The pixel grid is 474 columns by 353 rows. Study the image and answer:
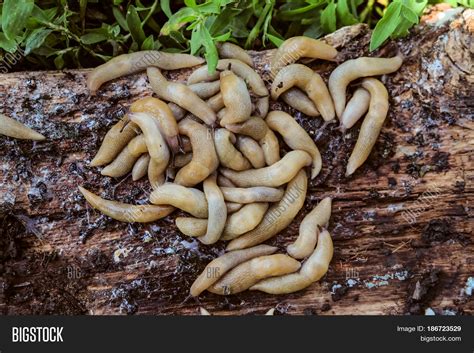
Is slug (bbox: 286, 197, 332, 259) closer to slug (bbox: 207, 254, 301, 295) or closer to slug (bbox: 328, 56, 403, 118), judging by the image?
slug (bbox: 207, 254, 301, 295)

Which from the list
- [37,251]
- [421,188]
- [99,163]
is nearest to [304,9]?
[421,188]

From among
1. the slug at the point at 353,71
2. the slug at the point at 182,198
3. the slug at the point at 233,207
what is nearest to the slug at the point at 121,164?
the slug at the point at 182,198

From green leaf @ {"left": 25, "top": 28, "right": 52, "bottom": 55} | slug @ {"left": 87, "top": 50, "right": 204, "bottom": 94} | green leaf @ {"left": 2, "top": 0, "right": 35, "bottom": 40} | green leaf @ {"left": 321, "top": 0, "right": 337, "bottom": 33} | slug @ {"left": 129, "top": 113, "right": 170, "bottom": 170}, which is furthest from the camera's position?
green leaf @ {"left": 321, "top": 0, "right": 337, "bottom": 33}

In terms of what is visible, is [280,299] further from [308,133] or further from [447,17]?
[447,17]

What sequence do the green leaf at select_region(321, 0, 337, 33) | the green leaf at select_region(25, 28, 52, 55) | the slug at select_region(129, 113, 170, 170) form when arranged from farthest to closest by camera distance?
the green leaf at select_region(321, 0, 337, 33) < the green leaf at select_region(25, 28, 52, 55) < the slug at select_region(129, 113, 170, 170)

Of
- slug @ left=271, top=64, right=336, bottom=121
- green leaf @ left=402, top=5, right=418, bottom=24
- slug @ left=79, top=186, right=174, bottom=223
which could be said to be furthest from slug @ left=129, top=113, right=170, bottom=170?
green leaf @ left=402, top=5, right=418, bottom=24
